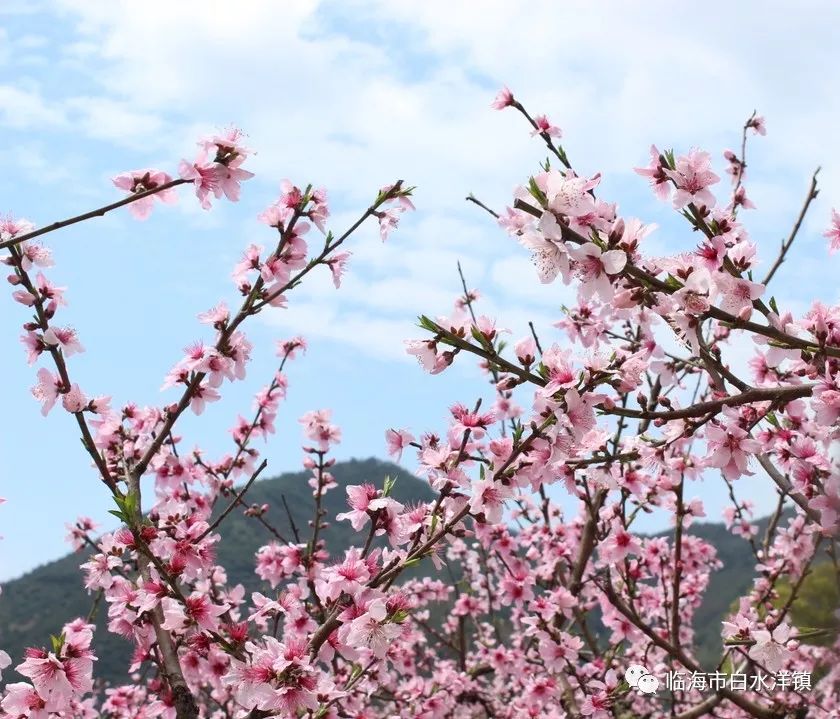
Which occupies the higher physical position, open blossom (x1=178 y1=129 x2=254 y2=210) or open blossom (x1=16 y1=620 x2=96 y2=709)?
open blossom (x1=178 y1=129 x2=254 y2=210)

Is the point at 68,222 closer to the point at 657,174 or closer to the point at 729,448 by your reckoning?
the point at 657,174

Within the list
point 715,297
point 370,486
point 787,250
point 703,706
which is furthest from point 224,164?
point 703,706

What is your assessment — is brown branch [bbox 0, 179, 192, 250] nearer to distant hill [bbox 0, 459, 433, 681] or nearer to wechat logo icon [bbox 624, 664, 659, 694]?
wechat logo icon [bbox 624, 664, 659, 694]

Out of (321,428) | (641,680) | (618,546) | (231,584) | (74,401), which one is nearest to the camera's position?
(74,401)

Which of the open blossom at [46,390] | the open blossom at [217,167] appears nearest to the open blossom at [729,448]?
the open blossom at [217,167]

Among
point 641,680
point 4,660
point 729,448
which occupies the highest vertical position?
point 729,448

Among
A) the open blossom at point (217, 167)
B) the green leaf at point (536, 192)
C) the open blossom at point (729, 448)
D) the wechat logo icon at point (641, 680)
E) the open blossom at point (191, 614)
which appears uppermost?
the open blossom at point (217, 167)

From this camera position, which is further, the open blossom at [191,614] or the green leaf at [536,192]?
the open blossom at [191,614]

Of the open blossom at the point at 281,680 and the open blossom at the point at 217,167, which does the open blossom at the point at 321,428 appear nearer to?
the open blossom at the point at 217,167

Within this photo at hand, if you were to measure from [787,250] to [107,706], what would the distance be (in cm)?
583

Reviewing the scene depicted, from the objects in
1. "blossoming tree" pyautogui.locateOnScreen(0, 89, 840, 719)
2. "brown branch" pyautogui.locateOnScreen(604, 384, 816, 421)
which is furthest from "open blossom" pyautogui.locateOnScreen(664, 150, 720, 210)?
"brown branch" pyautogui.locateOnScreen(604, 384, 816, 421)

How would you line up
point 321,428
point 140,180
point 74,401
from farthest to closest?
point 321,428
point 74,401
point 140,180

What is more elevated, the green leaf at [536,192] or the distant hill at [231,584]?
the distant hill at [231,584]

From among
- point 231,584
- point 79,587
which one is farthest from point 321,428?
point 79,587
